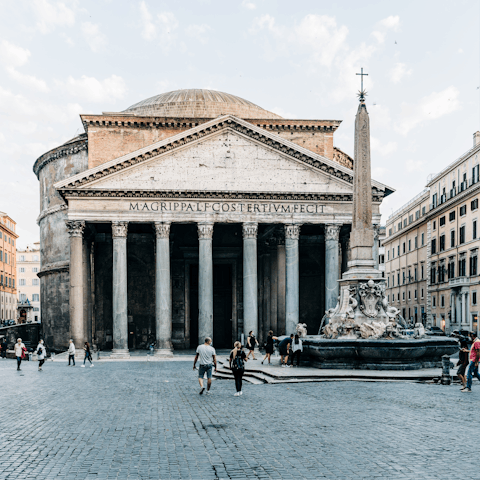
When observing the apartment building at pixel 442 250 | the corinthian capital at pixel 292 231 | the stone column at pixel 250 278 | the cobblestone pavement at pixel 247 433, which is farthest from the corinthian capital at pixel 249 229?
the apartment building at pixel 442 250

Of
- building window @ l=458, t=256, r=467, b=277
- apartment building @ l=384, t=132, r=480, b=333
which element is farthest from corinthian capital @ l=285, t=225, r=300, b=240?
building window @ l=458, t=256, r=467, b=277

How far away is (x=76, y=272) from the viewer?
107 feet

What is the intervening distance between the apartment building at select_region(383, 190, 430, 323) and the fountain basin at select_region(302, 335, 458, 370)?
140ft

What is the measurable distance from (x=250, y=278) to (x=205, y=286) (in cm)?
236

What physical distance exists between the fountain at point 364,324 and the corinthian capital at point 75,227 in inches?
671

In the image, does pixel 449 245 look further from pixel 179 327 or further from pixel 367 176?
pixel 367 176

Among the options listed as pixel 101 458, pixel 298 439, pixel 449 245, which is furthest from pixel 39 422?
pixel 449 245

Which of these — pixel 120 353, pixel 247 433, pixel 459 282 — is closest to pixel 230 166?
pixel 120 353

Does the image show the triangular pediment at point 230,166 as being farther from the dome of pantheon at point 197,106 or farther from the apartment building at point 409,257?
the apartment building at point 409,257

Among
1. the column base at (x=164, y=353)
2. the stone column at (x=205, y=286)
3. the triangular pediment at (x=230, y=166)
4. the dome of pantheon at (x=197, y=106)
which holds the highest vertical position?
the dome of pantheon at (x=197, y=106)

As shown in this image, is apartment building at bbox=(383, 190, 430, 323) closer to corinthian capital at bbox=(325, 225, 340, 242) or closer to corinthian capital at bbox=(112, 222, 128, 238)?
corinthian capital at bbox=(325, 225, 340, 242)

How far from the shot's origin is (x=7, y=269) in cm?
7850

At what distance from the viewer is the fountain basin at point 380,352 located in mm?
17438

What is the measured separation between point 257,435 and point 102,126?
33466mm
